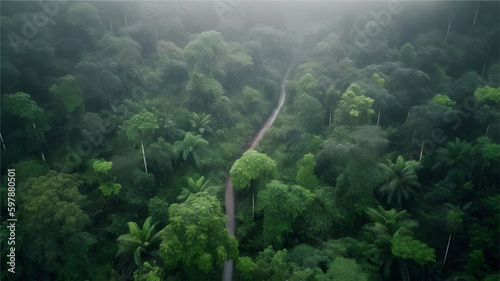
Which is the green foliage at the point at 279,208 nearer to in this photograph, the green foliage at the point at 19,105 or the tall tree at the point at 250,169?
the tall tree at the point at 250,169

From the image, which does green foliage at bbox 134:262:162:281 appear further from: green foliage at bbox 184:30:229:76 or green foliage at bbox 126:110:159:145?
green foliage at bbox 184:30:229:76

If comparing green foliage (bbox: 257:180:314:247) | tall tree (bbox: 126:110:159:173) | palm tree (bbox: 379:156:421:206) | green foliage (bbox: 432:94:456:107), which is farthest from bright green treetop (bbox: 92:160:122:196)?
green foliage (bbox: 432:94:456:107)

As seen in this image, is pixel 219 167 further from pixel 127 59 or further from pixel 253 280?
pixel 127 59

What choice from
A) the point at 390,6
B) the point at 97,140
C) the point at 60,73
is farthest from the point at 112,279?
the point at 390,6

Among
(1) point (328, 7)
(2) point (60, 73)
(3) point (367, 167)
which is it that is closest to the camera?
(3) point (367, 167)

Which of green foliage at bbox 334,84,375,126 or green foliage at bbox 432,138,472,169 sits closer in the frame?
green foliage at bbox 432,138,472,169
